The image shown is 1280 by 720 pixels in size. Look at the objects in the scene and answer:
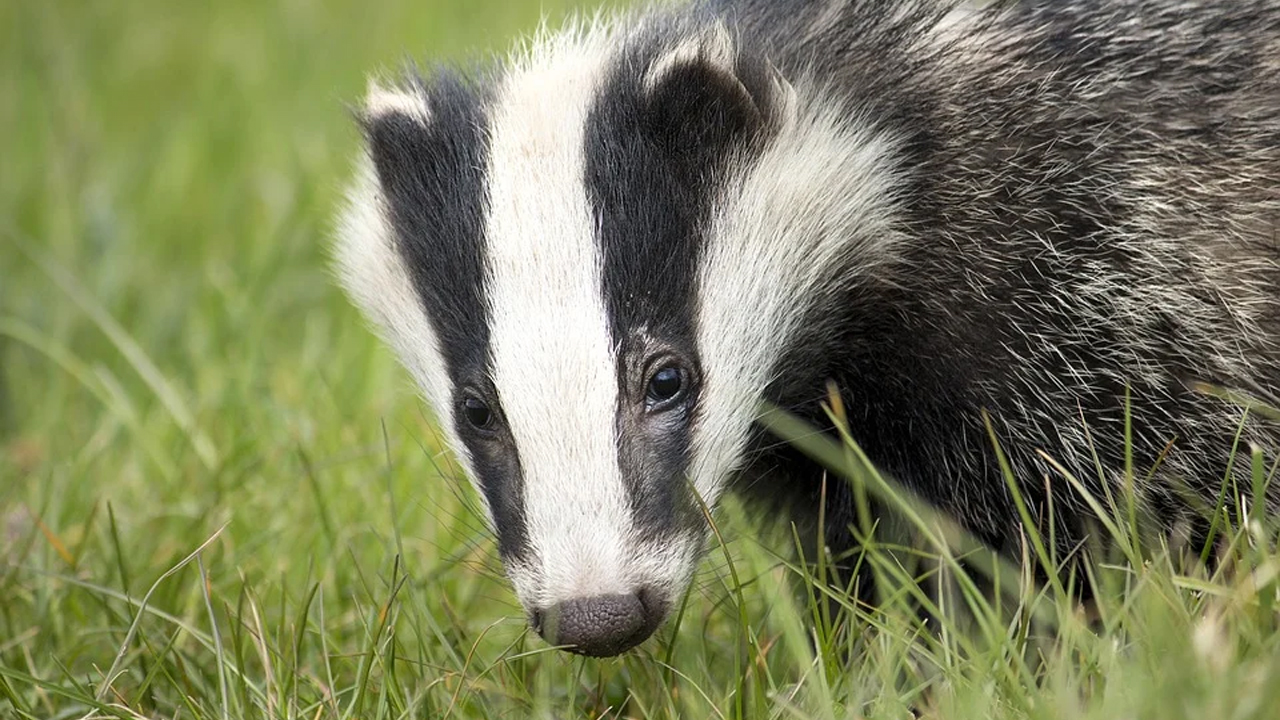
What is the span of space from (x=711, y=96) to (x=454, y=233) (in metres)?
0.63

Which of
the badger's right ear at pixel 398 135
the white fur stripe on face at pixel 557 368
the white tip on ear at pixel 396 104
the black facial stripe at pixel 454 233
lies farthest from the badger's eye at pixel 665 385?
the white tip on ear at pixel 396 104

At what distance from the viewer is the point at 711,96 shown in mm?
3322

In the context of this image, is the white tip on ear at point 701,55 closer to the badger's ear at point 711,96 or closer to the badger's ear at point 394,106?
the badger's ear at point 711,96

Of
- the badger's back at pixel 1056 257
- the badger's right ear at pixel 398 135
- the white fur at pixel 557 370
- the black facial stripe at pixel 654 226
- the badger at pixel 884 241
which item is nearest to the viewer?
the white fur at pixel 557 370

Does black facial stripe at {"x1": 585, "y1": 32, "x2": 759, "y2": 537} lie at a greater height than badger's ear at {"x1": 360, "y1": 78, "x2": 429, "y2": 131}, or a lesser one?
lesser

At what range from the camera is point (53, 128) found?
7.12 meters

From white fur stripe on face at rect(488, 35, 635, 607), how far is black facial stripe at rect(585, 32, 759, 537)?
0.13 feet

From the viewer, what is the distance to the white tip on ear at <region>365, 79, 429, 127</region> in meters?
3.65

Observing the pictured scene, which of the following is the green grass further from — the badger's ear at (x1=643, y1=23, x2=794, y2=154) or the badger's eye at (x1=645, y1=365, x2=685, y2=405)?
the badger's ear at (x1=643, y1=23, x2=794, y2=154)

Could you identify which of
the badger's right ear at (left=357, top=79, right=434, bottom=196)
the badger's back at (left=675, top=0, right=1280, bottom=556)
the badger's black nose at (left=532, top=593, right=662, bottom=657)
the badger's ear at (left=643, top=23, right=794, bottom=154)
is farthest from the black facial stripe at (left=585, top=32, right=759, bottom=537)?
the badger's right ear at (left=357, top=79, right=434, bottom=196)

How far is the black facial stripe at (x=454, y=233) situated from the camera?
3.24 metres

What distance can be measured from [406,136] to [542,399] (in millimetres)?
896

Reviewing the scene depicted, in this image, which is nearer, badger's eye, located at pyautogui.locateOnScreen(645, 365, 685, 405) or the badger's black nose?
the badger's black nose

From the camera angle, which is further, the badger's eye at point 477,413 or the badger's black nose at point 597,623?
the badger's eye at point 477,413
